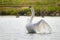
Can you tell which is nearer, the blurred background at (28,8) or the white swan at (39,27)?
the white swan at (39,27)

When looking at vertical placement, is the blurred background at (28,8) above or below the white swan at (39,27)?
below

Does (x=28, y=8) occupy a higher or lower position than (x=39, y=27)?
lower

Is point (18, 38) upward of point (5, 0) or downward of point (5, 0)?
upward

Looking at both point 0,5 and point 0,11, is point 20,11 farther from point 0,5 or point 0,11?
point 0,5

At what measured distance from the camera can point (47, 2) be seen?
50.1 m

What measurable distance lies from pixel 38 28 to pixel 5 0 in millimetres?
38083

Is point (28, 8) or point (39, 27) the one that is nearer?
point (39, 27)

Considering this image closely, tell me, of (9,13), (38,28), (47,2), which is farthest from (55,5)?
(38,28)

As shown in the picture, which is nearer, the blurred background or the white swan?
the white swan

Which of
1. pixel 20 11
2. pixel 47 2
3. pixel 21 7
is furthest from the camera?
pixel 47 2

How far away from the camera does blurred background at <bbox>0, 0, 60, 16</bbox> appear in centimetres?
4155

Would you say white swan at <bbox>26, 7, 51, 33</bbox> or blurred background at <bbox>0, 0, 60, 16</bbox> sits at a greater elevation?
white swan at <bbox>26, 7, 51, 33</bbox>

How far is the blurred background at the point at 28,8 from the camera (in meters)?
41.5

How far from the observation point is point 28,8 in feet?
137
